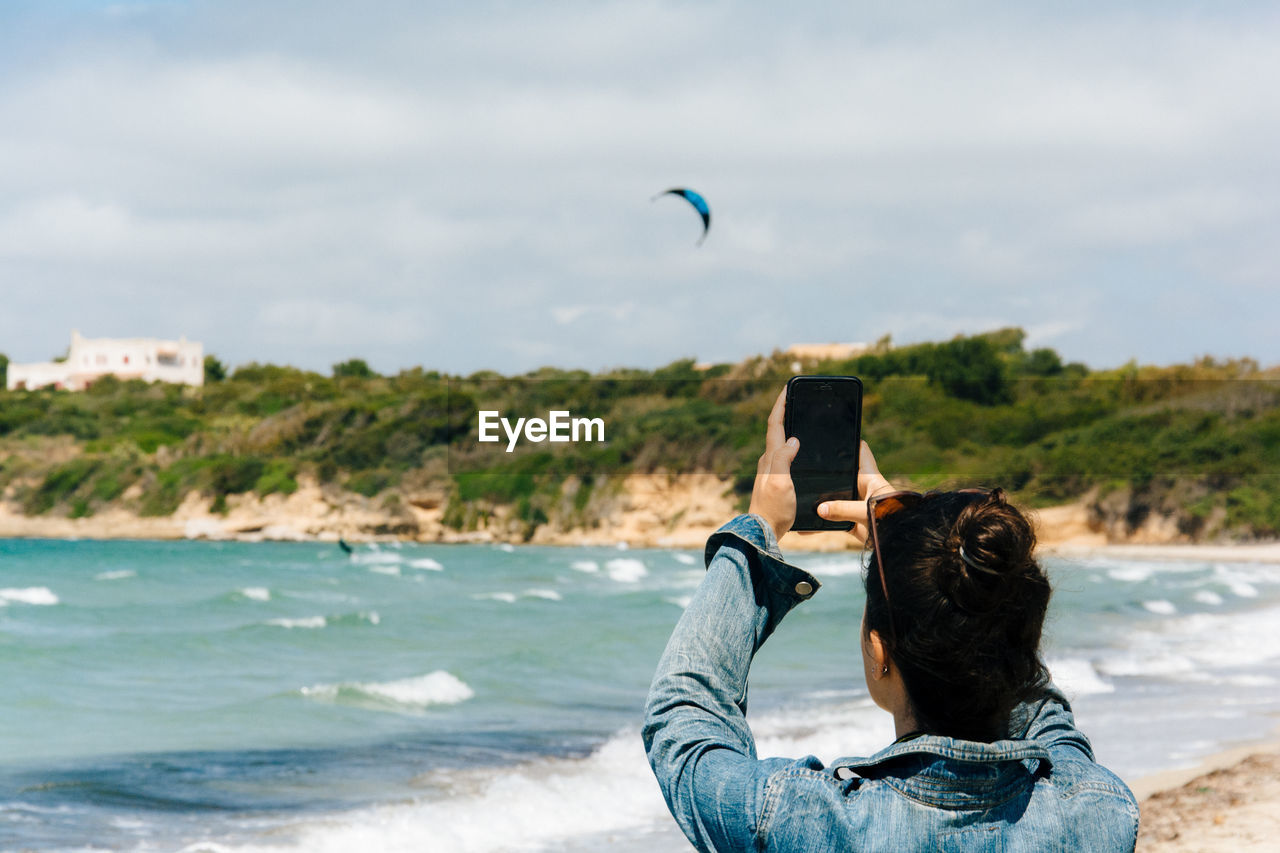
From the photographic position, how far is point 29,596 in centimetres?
2336

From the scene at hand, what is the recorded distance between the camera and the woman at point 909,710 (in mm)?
1035

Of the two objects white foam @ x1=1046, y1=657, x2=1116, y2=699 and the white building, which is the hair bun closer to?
white foam @ x1=1046, y1=657, x2=1116, y2=699

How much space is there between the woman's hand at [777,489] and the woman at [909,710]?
0.06m

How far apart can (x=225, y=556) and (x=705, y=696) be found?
1606 inches

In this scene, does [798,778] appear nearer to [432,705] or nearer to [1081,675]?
[432,705]

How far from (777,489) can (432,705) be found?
10947 mm

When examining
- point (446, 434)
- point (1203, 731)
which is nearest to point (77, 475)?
point (446, 434)

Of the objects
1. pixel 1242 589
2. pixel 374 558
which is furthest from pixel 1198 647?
pixel 374 558

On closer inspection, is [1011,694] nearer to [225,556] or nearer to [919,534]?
[919,534]

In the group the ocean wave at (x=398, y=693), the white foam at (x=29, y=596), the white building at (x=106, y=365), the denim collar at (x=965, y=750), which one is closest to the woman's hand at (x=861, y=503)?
the denim collar at (x=965, y=750)

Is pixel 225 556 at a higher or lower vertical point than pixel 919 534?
lower

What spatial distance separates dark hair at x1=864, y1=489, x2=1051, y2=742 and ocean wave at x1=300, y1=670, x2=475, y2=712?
1079cm

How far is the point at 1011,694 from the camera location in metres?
1.10

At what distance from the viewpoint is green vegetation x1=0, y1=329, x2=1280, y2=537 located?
38719 mm
